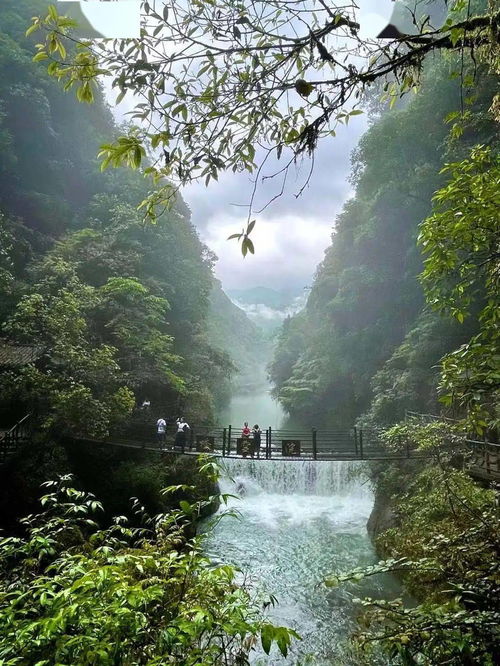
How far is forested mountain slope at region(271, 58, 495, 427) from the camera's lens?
50.5 feet

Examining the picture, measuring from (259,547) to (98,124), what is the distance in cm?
3045

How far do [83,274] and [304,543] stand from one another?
15.2 metres

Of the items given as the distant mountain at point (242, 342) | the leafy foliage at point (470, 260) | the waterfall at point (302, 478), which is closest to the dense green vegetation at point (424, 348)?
the leafy foliage at point (470, 260)

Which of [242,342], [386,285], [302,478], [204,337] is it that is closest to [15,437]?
[302,478]

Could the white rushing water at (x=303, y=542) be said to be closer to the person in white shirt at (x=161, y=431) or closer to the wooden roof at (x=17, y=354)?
the person in white shirt at (x=161, y=431)

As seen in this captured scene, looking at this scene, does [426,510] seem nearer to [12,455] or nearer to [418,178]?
[12,455]

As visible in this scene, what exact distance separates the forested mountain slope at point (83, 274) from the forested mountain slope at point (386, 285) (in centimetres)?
747

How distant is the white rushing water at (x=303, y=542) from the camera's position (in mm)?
6816

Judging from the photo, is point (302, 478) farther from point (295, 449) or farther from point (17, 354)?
point (17, 354)

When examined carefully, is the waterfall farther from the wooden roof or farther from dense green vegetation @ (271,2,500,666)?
the wooden roof

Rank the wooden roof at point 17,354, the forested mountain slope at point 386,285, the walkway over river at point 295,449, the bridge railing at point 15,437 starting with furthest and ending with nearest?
the forested mountain slope at point 386,285, the wooden roof at point 17,354, the bridge railing at point 15,437, the walkway over river at point 295,449

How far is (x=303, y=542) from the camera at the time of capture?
36.2 feet

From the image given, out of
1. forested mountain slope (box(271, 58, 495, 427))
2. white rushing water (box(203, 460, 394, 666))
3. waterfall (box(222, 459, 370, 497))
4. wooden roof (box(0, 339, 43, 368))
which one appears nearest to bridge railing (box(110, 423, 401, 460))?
waterfall (box(222, 459, 370, 497))

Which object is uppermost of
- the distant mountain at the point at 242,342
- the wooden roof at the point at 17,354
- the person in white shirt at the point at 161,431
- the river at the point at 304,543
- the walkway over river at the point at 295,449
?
the distant mountain at the point at 242,342
